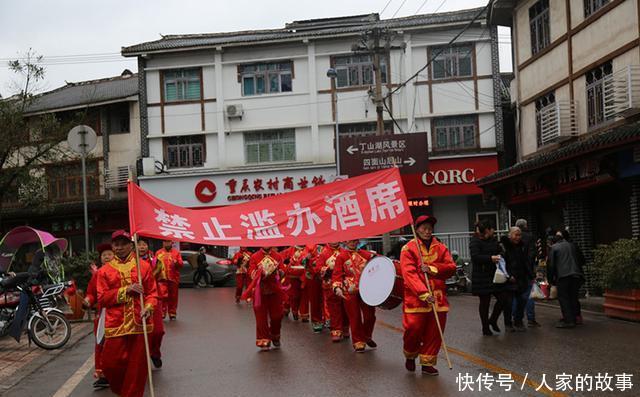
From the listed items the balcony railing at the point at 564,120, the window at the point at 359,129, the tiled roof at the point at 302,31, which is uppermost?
the tiled roof at the point at 302,31

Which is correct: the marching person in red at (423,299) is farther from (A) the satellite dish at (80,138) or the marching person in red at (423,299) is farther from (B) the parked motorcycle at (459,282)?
(B) the parked motorcycle at (459,282)

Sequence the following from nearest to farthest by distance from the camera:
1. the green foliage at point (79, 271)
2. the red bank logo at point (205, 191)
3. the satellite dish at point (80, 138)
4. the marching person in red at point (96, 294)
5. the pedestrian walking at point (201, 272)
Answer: the marching person in red at point (96, 294) → the satellite dish at point (80, 138) → the green foliage at point (79, 271) → the pedestrian walking at point (201, 272) → the red bank logo at point (205, 191)

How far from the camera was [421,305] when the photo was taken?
8625mm

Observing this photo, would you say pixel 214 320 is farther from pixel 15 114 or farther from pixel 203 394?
pixel 15 114

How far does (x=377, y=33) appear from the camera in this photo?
27234mm

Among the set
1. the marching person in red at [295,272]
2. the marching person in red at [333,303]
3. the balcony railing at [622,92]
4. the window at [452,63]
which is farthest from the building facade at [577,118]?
the window at [452,63]

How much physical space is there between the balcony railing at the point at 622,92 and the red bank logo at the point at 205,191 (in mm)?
19819

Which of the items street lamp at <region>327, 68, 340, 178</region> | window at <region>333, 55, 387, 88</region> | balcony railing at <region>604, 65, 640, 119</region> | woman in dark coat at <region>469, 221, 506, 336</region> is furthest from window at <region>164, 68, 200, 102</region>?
woman in dark coat at <region>469, 221, 506, 336</region>

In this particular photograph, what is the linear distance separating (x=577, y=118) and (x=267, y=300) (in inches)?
477

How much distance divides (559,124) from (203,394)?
48.5 ft

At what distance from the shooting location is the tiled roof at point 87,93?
3756cm

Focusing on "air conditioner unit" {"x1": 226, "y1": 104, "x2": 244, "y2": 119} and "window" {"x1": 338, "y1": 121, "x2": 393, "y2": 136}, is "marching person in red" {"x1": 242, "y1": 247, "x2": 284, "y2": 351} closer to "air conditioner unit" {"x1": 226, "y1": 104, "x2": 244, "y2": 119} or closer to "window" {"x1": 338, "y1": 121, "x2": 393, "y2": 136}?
"window" {"x1": 338, "y1": 121, "x2": 393, "y2": 136}

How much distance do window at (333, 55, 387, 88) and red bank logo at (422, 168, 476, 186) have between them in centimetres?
447

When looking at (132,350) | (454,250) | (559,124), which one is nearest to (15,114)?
(454,250)
